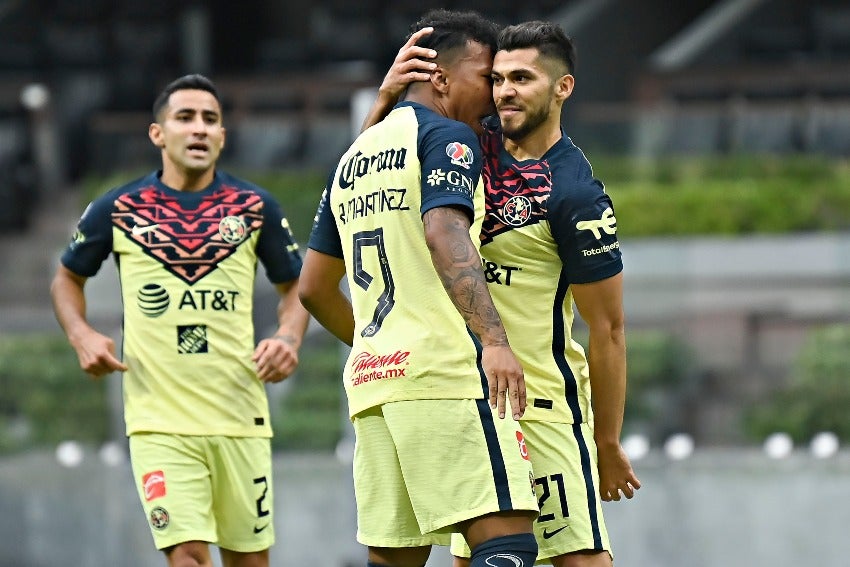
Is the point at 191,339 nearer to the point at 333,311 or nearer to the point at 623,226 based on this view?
the point at 333,311

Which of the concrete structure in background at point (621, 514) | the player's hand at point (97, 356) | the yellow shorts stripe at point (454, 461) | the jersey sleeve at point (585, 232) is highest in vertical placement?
the jersey sleeve at point (585, 232)

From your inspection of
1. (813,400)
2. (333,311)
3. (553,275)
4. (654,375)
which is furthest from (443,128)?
(813,400)

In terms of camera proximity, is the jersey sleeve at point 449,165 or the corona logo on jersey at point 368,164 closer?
the jersey sleeve at point 449,165

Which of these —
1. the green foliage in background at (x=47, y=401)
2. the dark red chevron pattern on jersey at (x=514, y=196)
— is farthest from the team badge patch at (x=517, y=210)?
the green foliage in background at (x=47, y=401)

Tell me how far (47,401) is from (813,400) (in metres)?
5.04

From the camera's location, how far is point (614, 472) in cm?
593

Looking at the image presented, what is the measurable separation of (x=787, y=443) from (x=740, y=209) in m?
5.20

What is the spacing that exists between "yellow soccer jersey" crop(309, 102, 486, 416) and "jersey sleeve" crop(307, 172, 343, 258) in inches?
11.7

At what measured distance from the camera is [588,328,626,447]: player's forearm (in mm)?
5707

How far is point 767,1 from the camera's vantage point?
863 inches

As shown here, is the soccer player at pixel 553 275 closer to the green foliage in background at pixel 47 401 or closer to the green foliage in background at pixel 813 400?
the green foliage in background at pixel 813 400

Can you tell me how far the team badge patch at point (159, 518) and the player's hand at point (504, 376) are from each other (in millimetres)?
Result: 2413

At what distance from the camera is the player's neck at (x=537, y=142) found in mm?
5797

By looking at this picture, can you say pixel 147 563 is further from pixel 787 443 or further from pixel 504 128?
pixel 504 128
